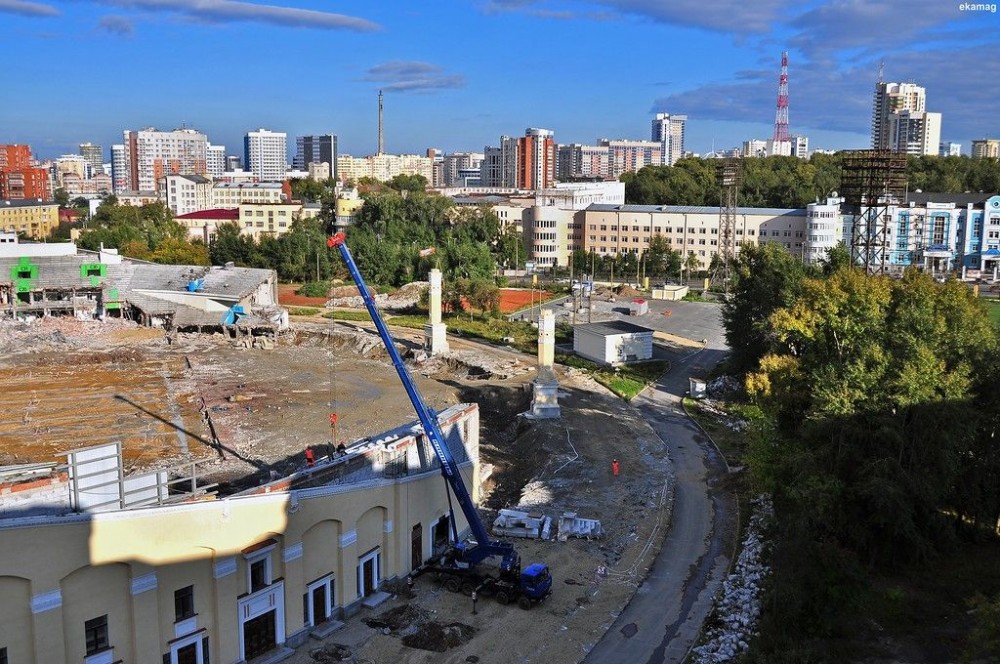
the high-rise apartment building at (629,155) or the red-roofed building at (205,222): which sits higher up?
the high-rise apartment building at (629,155)

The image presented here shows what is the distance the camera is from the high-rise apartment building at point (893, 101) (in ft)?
427

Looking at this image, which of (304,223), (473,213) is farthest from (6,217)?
(473,213)

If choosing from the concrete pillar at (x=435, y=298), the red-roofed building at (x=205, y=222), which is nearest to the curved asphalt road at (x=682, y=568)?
the concrete pillar at (x=435, y=298)

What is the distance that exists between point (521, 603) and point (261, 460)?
11.1 metres

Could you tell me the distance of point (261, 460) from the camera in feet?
82.6

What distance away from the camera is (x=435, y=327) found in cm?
4038

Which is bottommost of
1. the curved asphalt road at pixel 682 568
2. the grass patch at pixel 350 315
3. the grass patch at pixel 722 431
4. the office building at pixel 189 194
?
the curved asphalt road at pixel 682 568

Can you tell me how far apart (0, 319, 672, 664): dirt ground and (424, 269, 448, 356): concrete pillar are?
857 millimetres

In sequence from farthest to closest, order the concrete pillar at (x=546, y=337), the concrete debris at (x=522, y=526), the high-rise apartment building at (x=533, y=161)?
the high-rise apartment building at (x=533, y=161)
the concrete pillar at (x=546, y=337)
the concrete debris at (x=522, y=526)

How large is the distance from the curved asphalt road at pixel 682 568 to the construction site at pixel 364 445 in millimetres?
342

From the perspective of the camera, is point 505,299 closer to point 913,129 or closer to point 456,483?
point 456,483

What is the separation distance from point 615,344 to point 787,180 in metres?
51.6

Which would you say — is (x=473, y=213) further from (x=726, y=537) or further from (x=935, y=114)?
(x=935, y=114)

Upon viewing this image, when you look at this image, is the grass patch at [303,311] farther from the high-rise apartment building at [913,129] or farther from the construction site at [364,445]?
→ the high-rise apartment building at [913,129]
